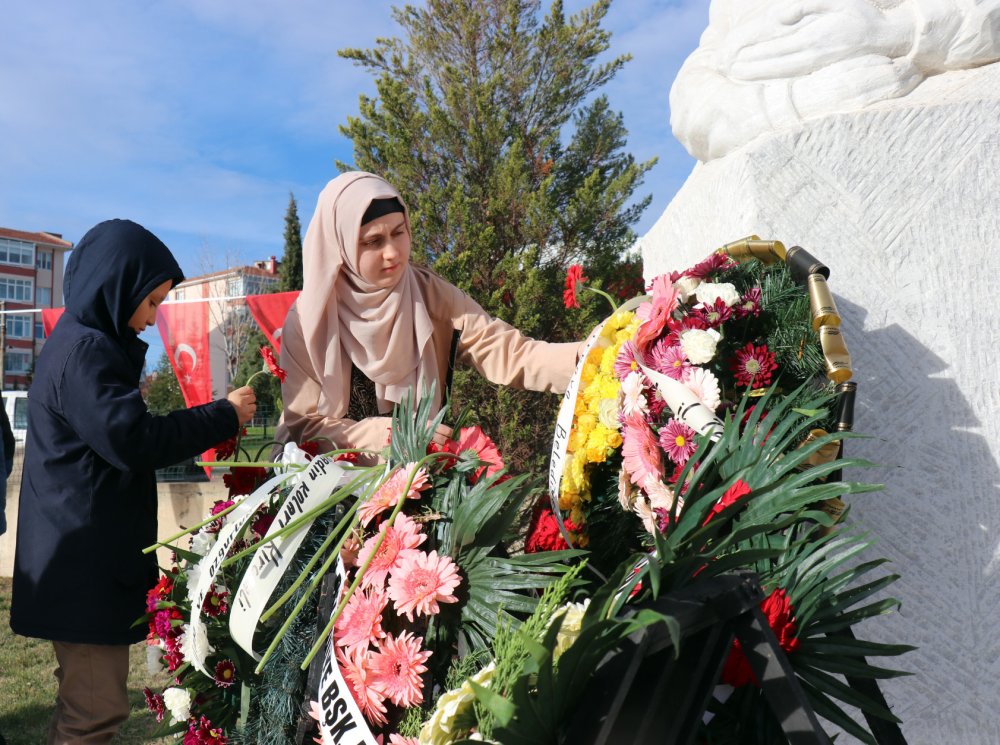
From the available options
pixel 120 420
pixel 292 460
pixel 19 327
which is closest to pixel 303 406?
pixel 292 460

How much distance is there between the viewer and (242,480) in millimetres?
2096

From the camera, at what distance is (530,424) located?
20.3 ft

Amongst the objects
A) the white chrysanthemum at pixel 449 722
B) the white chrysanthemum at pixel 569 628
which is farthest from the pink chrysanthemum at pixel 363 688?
the white chrysanthemum at pixel 569 628

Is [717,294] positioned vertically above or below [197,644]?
above

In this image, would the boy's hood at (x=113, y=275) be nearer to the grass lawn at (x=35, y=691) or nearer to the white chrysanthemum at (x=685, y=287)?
the white chrysanthemum at (x=685, y=287)

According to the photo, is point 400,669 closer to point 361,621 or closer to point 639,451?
point 361,621

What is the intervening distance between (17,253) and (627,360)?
63.9 metres

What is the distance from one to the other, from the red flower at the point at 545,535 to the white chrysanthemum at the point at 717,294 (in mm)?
572

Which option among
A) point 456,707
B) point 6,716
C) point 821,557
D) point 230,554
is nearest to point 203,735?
point 230,554

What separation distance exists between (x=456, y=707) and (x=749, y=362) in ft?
2.96

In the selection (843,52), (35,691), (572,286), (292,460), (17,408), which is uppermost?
(843,52)

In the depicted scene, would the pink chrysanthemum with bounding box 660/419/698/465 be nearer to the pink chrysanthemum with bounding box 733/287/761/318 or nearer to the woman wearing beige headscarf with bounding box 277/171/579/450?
the pink chrysanthemum with bounding box 733/287/761/318

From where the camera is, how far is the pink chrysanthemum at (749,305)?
1698 millimetres

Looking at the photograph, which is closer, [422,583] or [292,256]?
[422,583]
